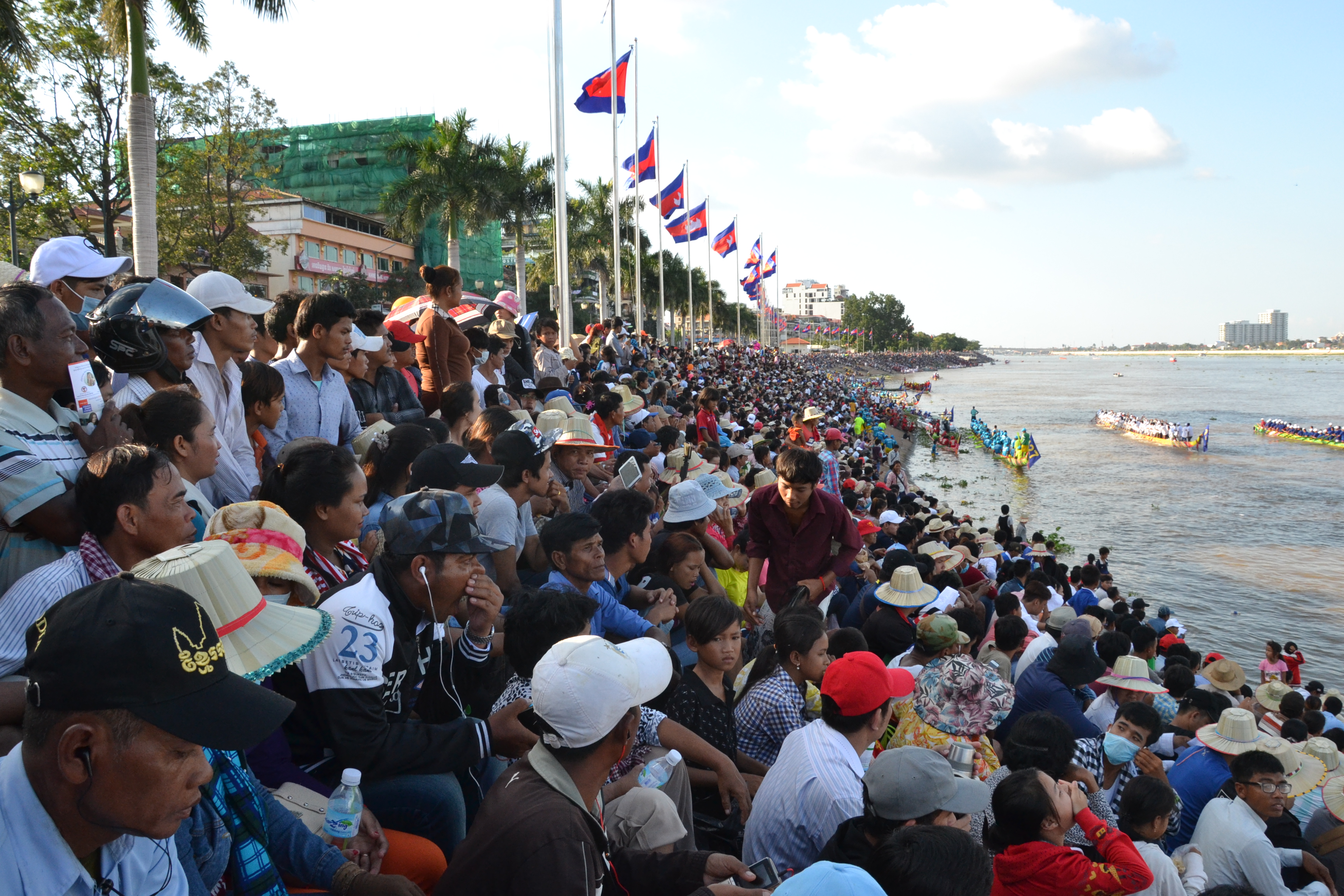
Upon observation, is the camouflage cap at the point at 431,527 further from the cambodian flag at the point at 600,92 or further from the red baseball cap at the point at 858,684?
the cambodian flag at the point at 600,92

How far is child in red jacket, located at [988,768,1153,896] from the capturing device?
11.4 feet

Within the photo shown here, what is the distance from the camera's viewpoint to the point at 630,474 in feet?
22.6

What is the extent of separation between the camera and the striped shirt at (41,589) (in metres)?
2.37

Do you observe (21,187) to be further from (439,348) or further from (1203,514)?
(1203,514)

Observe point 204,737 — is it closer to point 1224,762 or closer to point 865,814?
point 865,814

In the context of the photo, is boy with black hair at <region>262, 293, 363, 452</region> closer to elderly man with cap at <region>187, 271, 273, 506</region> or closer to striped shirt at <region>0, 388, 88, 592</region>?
elderly man with cap at <region>187, 271, 273, 506</region>

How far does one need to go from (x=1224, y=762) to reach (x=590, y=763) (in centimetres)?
551

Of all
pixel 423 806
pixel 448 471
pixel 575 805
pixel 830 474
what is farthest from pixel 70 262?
pixel 830 474

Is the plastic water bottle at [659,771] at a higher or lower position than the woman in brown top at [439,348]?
lower

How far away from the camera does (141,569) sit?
7.37 ft

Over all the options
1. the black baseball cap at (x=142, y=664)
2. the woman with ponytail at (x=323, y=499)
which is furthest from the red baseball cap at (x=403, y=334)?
the black baseball cap at (x=142, y=664)

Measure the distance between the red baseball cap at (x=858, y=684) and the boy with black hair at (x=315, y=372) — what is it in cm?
345

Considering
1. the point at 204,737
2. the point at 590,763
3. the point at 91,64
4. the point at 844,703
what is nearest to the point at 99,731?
the point at 204,737

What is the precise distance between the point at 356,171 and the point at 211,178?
37989mm
